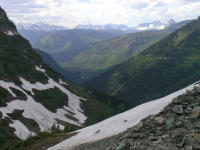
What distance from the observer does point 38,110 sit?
389ft

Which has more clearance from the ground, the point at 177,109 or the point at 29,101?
the point at 177,109

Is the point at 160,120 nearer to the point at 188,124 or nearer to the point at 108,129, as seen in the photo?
the point at 188,124

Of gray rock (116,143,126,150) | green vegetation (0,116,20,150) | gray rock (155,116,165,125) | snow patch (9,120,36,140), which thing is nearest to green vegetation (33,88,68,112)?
snow patch (9,120,36,140)

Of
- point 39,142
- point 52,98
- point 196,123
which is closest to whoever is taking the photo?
point 196,123

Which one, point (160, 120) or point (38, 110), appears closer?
point (160, 120)

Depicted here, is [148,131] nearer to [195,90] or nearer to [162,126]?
[162,126]

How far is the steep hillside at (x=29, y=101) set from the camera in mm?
94812

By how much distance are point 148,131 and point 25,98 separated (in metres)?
104

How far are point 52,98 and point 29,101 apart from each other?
71.4ft

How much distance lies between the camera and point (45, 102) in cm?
13350

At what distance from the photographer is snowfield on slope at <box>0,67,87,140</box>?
9499 cm

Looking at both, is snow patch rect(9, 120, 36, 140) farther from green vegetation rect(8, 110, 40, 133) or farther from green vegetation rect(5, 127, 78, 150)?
green vegetation rect(5, 127, 78, 150)

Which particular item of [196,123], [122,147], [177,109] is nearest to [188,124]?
[196,123]

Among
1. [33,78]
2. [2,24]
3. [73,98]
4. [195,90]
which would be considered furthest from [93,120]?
[195,90]
